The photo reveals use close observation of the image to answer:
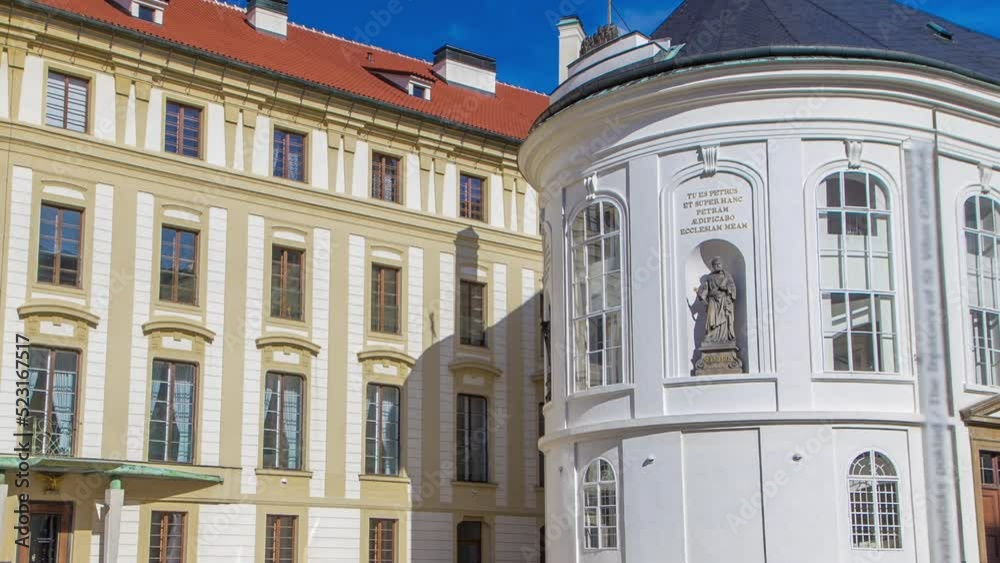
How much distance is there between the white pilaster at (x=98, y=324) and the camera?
31.2m

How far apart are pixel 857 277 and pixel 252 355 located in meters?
17.0

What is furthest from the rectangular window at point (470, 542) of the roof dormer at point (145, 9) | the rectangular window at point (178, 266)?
the roof dormer at point (145, 9)

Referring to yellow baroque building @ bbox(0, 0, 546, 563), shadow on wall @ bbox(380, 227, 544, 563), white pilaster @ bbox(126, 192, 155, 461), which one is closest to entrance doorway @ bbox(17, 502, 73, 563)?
yellow baroque building @ bbox(0, 0, 546, 563)

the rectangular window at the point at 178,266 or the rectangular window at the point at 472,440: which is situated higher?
the rectangular window at the point at 178,266

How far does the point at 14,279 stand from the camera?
30750 mm

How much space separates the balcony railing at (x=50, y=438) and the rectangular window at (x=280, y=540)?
5.75 m

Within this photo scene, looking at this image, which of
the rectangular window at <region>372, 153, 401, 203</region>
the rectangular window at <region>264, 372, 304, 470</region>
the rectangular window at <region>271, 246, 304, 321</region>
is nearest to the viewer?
the rectangular window at <region>264, 372, 304, 470</region>

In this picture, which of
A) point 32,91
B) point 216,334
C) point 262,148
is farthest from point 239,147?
point 32,91

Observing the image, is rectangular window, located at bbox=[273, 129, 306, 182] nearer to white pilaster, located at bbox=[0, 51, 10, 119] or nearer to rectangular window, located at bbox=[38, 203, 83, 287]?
rectangular window, located at bbox=[38, 203, 83, 287]

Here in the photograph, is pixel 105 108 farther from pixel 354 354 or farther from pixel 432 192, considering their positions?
pixel 432 192

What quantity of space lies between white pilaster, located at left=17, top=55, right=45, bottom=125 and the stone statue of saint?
17522 millimetres

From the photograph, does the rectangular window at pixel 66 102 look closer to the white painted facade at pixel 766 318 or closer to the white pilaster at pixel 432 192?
the white pilaster at pixel 432 192

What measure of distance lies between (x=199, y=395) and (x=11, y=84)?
8.87m

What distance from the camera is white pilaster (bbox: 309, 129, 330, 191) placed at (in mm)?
36500
